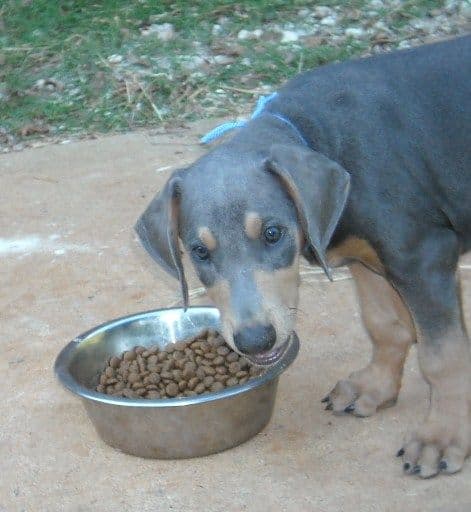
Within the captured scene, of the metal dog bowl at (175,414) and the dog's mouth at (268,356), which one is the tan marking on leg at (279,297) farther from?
the metal dog bowl at (175,414)

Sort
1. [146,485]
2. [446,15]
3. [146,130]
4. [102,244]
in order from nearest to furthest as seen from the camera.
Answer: [146,485]
[102,244]
[146,130]
[446,15]

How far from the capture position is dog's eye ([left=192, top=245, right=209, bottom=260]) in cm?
385

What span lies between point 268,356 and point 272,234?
0.45 m

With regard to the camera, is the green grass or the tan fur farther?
the green grass

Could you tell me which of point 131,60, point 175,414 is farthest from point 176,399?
point 131,60

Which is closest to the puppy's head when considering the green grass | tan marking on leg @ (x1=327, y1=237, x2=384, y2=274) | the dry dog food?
tan marking on leg @ (x1=327, y1=237, x2=384, y2=274)

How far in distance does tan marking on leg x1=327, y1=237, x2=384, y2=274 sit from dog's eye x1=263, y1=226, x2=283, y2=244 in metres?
0.37

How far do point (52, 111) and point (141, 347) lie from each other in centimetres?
557

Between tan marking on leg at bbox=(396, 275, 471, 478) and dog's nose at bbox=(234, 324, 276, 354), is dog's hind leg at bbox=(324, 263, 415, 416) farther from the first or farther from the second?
dog's nose at bbox=(234, 324, 276, 354)

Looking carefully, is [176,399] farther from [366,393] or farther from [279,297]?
[366,393]

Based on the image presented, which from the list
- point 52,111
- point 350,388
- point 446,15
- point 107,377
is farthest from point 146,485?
point 446,15

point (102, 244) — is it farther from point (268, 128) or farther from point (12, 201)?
point (268, 128)

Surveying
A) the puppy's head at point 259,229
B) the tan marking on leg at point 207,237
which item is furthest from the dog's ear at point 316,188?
the tan marking on leg at point 207,237

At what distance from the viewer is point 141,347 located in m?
4.91
